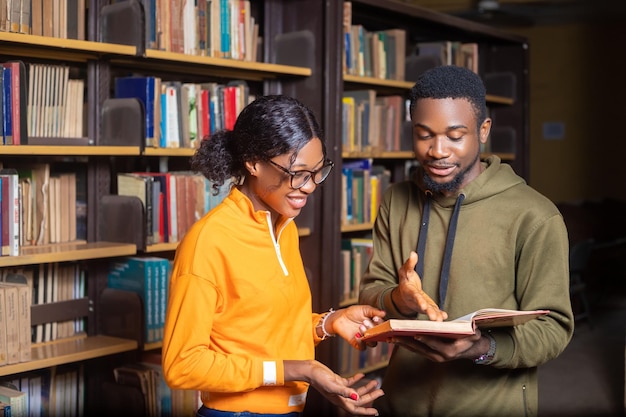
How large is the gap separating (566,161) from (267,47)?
6.24 metres

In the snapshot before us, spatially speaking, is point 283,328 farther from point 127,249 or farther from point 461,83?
point 127,249

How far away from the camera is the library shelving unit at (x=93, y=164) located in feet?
8.59

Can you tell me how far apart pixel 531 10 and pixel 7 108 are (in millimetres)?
6735

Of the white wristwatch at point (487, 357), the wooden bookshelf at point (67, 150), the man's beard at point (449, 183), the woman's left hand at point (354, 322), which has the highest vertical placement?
the wooden bookshelf at point (67, 150)

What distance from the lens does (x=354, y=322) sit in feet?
6.32

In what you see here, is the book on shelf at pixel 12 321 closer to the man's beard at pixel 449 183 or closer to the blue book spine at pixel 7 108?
the blue book spine at pixel 7 108

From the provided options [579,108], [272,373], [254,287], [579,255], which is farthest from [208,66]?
[579,108]

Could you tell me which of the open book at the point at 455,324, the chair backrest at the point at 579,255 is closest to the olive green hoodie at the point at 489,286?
the open book at the point at 455,324

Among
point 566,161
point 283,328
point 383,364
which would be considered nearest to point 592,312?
point 566,161

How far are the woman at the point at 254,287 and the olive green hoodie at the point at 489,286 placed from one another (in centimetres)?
18

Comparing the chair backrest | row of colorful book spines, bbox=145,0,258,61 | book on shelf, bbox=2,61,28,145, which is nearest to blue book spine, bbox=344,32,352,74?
row of colorful book spines, bbox=145,0,258,61

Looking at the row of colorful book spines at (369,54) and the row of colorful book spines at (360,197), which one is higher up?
the row of colorful book spines at (369,54)

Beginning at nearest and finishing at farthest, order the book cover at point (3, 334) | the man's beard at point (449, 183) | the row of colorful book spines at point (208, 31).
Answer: the man's beard at point (449, 183), the book cover at point (3, 334), the row of colorful book spines at point (208, 31)

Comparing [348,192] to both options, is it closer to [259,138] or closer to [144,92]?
[144,92]
